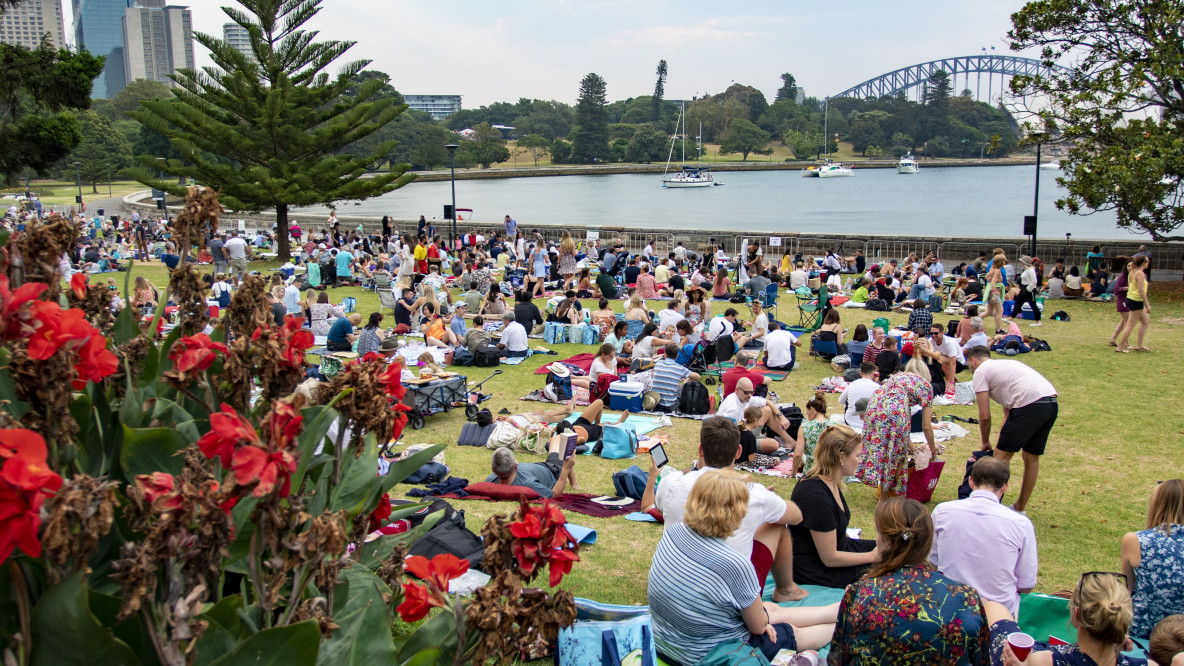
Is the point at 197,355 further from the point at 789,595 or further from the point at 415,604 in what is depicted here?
the point at 789,595

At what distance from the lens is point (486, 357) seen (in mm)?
10367

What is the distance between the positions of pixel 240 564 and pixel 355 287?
15.3 metres

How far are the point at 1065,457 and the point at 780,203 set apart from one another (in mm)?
61859

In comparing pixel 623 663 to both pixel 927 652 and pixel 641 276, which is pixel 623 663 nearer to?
pixel 927 652

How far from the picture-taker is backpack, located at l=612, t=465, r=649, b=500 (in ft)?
19.8

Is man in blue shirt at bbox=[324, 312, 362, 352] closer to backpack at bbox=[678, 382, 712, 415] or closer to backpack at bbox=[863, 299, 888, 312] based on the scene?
backpack at bbox=[678, 382, 712, 415]

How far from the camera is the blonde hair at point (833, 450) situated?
416cm

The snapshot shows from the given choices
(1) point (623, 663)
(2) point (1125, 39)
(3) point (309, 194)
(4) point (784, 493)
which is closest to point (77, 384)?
(1) point (623, 663)

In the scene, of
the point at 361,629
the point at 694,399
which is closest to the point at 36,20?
the point at 694,399

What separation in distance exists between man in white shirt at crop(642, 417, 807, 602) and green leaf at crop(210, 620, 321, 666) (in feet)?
7.19

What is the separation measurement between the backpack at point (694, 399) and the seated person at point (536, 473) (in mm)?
2215

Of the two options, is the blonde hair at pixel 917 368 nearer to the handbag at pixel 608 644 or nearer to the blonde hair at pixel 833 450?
the blonde hair at pixel 833 450

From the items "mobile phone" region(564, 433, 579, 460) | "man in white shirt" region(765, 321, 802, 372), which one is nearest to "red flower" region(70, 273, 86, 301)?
"mobile phone" region(564, 433, 579, 460)

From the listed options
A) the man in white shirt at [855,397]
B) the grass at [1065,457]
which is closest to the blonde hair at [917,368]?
the grass at [1065,457]
